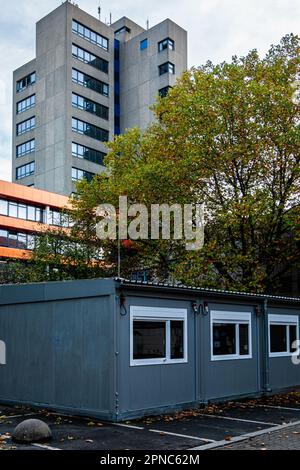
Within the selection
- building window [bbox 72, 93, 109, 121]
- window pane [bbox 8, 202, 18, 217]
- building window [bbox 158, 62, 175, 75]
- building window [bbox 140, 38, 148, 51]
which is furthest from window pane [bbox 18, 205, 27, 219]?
building window [bbox 140, 38, 148, 51]

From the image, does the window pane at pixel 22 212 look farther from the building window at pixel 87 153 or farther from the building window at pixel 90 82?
the building window at pixel 90 82

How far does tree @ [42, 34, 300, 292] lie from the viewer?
2544 cm

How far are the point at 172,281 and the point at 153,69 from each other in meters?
55.7

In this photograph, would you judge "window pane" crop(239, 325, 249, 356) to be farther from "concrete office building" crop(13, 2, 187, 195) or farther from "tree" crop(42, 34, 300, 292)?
"concrete office building" crop(13, 2, 187, 195)

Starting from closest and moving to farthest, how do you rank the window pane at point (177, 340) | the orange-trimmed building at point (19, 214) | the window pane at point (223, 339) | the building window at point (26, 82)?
the window pane at point (177, 340) → the window pane at point (223, 339) → the orange-trimmed building at point (19, 214) → the building window at point (26, 82)

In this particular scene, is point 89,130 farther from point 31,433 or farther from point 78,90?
point 31,433

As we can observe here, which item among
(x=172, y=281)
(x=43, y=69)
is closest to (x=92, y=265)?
(x=172, y=281)

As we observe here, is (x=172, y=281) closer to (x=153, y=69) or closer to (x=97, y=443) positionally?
(x=97, y=443)

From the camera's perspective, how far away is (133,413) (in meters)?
13.9

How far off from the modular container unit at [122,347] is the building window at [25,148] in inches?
2460

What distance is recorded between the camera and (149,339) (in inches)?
584

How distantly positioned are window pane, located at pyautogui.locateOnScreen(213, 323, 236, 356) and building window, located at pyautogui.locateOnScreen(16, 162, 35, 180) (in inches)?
2429

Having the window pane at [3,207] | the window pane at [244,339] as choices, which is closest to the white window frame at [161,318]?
the window pane at [244,339]

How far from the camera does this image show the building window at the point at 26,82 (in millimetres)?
78750
